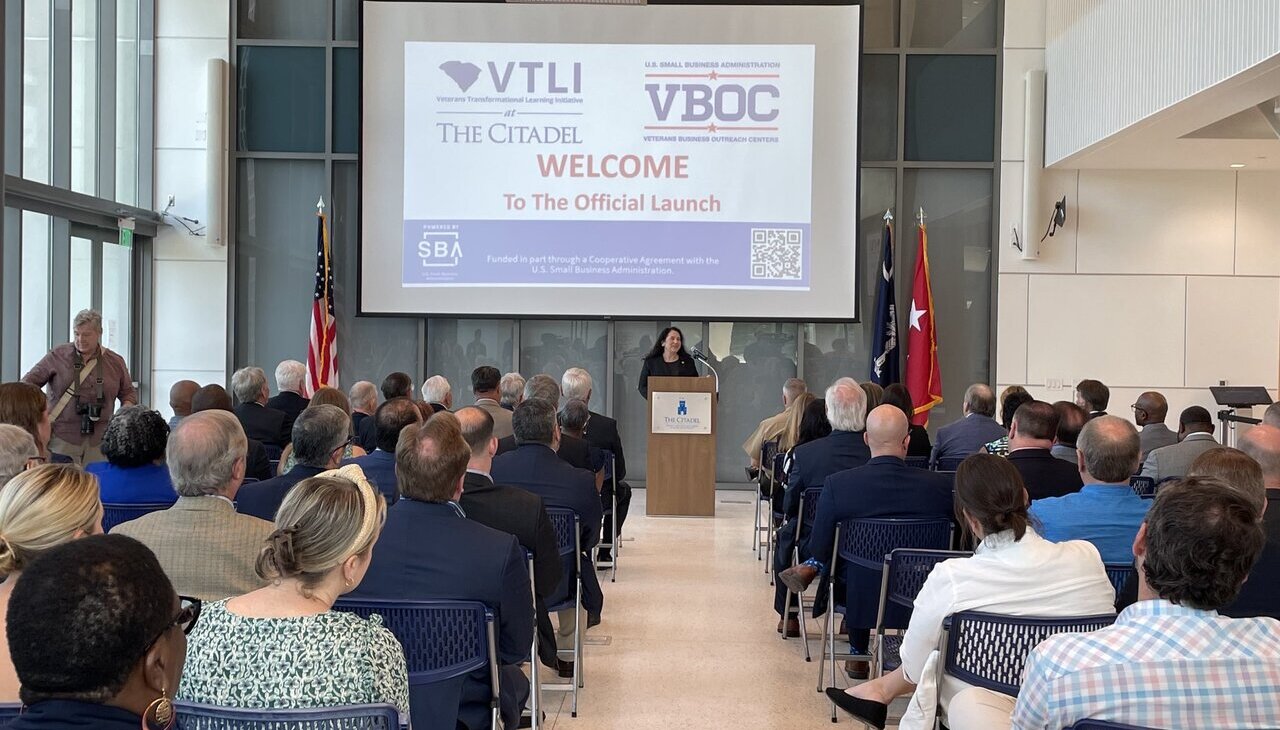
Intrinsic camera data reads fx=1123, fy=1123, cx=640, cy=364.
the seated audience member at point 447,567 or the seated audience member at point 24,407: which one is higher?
the seated audience member at point 24,407

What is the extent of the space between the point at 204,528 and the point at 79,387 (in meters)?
4.78

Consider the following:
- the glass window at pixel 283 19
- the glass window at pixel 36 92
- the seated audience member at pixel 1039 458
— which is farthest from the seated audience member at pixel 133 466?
the glass window at pixel 283 19

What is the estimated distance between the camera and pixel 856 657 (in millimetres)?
4621

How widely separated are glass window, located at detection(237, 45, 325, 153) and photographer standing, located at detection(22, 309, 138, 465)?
11.8 feet

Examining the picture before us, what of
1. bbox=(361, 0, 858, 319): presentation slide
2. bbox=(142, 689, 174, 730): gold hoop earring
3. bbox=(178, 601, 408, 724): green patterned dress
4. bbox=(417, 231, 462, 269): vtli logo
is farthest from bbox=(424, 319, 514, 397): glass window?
bbox=(142, 689, 174, 730): gold hoop earring

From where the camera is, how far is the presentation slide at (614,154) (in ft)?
31.8

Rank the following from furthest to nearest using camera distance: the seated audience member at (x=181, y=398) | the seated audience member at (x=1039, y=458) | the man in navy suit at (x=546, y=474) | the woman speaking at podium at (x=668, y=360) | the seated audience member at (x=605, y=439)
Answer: the woman speaking at podium at (x=668, y=360), the seated audience member at (x=605, y=439), the seated audience member at (x=181, y=398), the man in navy suit at (x=546, y=474), the seated audience member at (x=1039, y=458)

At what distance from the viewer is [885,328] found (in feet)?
32.1

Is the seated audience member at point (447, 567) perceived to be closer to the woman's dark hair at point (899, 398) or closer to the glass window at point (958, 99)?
the woman's dark hair at point (899, 398)

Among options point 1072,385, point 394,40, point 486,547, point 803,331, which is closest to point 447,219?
point 394,40

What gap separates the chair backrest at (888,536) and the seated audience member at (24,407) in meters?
3.16

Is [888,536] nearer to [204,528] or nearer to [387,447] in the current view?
[387,447]

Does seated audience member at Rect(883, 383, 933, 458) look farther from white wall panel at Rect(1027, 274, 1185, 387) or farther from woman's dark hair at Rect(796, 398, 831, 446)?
white wall panel at Rect(1027, 274, 1185, 387)

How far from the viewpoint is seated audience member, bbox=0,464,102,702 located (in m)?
2.13
